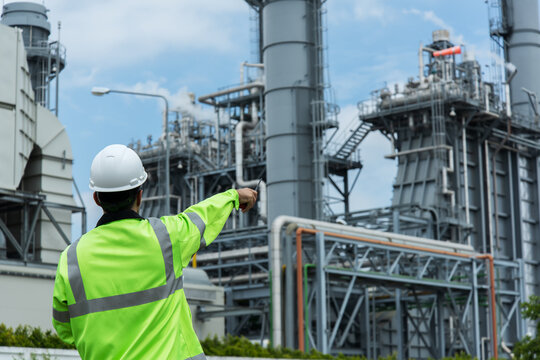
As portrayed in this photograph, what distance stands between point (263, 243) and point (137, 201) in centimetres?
3643

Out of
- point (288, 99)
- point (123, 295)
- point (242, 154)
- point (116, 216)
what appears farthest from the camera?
point (242, 154)

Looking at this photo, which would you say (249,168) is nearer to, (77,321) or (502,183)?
(502,183)

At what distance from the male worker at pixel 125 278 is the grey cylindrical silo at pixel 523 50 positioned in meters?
44.2

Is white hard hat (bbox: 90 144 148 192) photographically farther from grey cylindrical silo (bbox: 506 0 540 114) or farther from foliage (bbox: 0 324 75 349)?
grey cylindrical silo (bbox: 506 0 540 114)

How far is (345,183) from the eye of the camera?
144 ft

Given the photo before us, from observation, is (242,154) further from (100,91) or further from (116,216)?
(116,216)

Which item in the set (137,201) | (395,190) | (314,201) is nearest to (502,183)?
(395,190)

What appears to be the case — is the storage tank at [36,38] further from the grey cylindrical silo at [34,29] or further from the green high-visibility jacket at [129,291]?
the green high-visibility jacket at [129,291]

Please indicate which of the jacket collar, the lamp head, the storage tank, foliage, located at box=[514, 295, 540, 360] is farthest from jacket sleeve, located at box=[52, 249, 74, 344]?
the storage tank

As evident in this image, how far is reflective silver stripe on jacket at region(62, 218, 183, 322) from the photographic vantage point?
10.2 feet

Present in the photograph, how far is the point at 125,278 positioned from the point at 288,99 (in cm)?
3378

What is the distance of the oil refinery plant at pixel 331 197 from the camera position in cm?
2675

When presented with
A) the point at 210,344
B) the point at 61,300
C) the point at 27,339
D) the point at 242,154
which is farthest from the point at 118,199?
the point at 242,154

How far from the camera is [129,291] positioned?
312 centimetres
